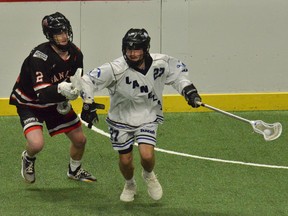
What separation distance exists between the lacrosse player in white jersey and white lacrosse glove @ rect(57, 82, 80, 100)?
0.07 metres

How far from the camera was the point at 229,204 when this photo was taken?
6.77m

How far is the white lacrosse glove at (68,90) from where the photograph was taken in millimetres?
6398

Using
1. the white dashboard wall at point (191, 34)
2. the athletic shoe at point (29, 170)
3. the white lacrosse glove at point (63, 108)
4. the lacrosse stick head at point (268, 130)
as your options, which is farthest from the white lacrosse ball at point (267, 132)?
the white dashboard wall at point (191, 34)

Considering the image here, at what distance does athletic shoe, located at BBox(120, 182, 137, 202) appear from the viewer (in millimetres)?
6863

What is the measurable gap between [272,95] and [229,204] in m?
3.25

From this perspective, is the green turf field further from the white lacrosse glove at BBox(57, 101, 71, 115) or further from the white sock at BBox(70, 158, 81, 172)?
the white lacrosse glove at BBox(57, 101, 71, 115)

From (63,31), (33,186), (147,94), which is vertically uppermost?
(63,31)

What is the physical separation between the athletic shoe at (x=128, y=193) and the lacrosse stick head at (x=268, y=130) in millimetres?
1174

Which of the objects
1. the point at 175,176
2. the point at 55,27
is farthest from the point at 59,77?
the point at 175,176

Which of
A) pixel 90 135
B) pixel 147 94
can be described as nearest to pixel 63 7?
pixel 90 135

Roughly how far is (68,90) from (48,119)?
787mm

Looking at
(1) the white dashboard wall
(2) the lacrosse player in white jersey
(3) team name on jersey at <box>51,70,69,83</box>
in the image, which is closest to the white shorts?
(2) the lacrosse player in white jersey

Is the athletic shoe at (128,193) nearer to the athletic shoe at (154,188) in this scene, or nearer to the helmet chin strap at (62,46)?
the athletic shoe at (154,188)

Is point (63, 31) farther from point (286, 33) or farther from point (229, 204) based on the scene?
point (286, 33)
